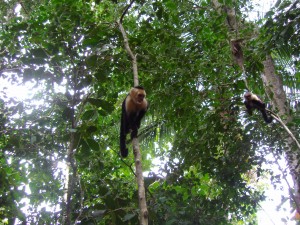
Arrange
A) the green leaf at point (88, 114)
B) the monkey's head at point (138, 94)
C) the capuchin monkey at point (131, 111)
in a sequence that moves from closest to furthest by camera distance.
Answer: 1. the green leaf at point (88, 114)
2. the monkey's head at point (138, 94)
3. the capuchin monkey at point (131, 111)

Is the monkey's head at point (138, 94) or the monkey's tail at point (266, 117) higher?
the monkey's head at point (138, 94)

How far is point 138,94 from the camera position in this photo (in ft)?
11.5

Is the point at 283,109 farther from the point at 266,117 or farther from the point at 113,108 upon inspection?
the point at 113,108

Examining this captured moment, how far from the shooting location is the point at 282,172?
4605 millimetres

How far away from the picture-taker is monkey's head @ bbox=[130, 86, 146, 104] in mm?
3483

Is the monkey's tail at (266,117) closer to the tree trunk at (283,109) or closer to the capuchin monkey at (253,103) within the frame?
the capuchin monkey at (253,103)

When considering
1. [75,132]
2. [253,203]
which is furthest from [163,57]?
[253,203]

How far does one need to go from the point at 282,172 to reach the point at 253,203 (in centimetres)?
103

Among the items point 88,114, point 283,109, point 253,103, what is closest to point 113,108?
point 88,114

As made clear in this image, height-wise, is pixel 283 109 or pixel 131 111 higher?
pixel 283 109

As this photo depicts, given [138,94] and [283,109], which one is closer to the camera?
[138,94]

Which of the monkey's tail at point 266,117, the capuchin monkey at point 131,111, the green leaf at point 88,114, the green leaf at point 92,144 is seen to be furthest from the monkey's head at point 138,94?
the monkey's tail at point 266,117

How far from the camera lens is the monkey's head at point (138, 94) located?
11.4 feet

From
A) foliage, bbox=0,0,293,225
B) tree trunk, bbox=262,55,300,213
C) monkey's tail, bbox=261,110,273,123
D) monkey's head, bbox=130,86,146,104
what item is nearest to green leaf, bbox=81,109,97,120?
foliage, bbox=0,0,293,225
